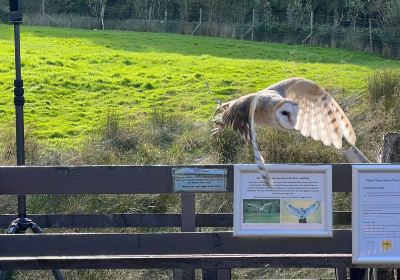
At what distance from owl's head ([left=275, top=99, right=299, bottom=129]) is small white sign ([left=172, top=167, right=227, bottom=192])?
1.54 metres

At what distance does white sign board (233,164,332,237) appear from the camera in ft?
16.7

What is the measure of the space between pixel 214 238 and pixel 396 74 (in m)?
7.63

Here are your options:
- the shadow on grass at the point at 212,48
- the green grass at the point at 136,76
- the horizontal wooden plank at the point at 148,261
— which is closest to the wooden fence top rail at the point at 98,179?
the horizontal wooden plank at the point at 148,261

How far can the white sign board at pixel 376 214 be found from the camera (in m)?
5.11

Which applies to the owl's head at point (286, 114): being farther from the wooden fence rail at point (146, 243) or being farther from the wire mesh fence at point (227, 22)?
the wire mesh fence at point (227, 22)

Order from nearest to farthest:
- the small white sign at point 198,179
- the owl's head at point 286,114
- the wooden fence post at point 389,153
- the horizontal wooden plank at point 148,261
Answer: the horizontal wooden plank at point 148,261, the small white sign at point 198,179, the wooden fence post at point 389,153, the owl's head at point 286,114

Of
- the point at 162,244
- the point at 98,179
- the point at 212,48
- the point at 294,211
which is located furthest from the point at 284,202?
the point at 212,48

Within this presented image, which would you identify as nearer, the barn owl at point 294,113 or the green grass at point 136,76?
the barn owl at point 294,113

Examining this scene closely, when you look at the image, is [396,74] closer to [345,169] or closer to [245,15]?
[345,169]

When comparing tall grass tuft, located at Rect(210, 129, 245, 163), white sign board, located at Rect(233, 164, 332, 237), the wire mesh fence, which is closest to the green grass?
tall grass tuft, located at Rect(210, 129, 245, 163)

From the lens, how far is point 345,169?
17.2 feet

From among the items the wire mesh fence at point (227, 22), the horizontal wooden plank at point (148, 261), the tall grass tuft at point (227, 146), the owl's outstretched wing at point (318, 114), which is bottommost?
the tall grass tuft at point (227, 146)

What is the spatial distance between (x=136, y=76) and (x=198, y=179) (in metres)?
10.6

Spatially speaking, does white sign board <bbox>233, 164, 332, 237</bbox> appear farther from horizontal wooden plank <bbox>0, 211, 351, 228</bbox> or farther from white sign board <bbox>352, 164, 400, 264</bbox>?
horizontal wooden plank <bbox>0, 211, 351, 228</bbox>
